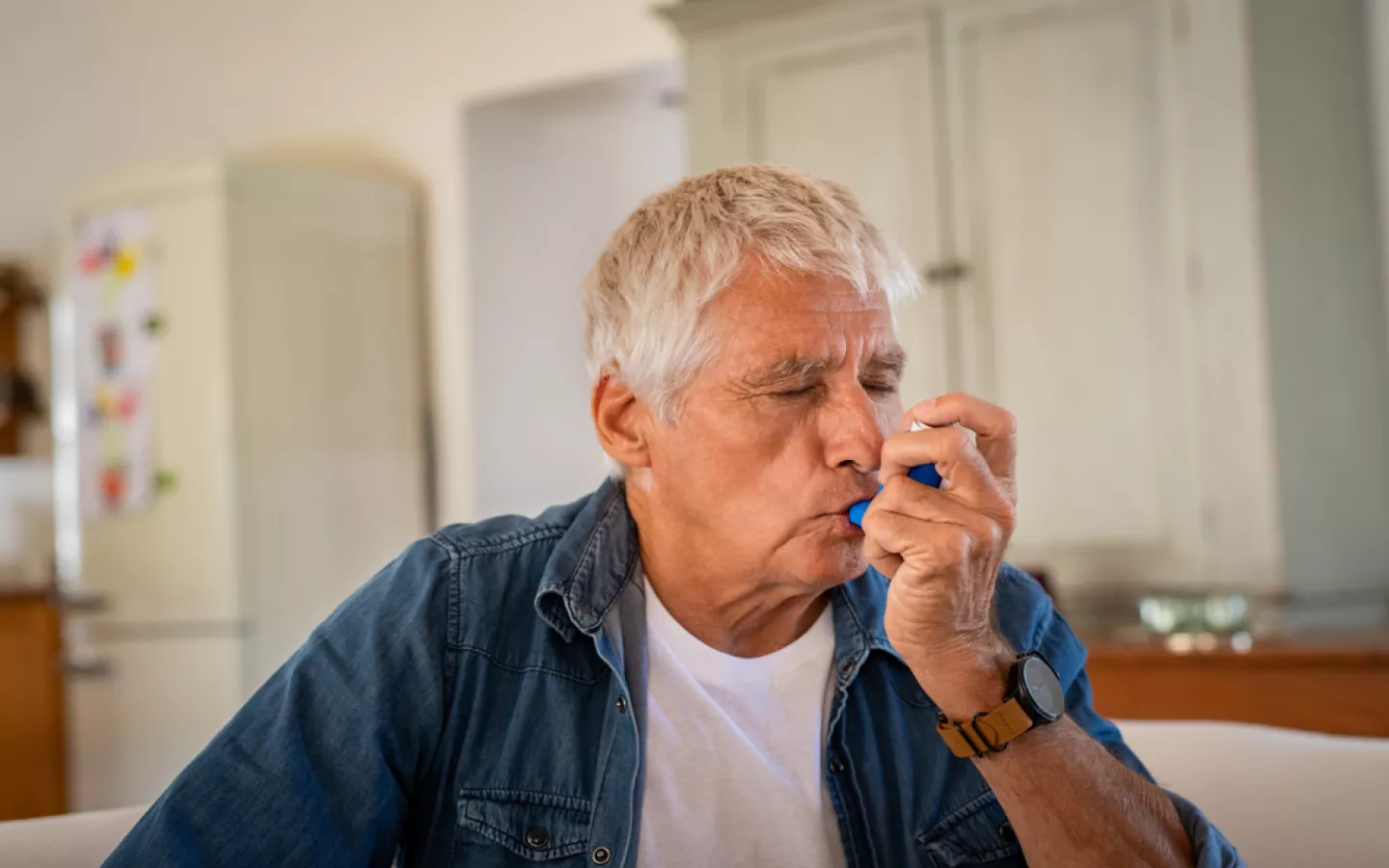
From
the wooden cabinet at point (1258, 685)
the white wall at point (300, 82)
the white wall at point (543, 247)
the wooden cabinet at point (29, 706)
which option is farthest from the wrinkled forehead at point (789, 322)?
the wooden cabinet at point (29, 706)

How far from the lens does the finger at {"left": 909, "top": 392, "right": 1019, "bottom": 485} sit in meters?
1.08

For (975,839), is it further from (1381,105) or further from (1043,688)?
(1381,105)

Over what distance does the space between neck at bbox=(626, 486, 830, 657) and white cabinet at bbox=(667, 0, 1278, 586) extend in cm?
150

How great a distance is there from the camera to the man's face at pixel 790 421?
1210 mm

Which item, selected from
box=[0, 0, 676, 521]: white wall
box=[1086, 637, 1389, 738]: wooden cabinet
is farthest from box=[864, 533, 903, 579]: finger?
box=[0, 0, 676, 521]: white wall

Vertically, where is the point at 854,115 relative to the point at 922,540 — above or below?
above

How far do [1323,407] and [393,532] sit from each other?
2.65 metres

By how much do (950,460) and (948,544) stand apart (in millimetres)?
67

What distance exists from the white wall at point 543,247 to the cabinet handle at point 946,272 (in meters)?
1.38

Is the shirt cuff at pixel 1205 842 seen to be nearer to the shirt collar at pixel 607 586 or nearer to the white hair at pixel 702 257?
the shirt collar at pixel 607 586

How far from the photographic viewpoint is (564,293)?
4215 millimetres

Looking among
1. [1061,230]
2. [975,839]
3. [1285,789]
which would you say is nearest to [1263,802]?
[1285,789]

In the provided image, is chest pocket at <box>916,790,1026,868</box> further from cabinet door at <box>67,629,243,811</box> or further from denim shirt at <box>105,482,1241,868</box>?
cabinet door at <box>67,629,243,811</box>

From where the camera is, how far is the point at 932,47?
9.43 feet
